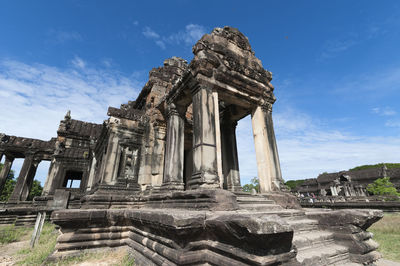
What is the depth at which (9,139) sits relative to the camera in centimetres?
1723

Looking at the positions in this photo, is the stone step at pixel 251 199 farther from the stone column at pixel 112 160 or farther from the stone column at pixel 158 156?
the stone column at pixel 112 160

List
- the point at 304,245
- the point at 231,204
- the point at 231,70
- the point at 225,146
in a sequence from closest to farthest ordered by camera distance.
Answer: the point at 304,245 → the point at 231,204 → the point at 231,70 → the point at 225,146

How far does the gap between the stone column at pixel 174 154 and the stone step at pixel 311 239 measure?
3498 mm

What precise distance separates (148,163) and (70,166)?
34.4ft

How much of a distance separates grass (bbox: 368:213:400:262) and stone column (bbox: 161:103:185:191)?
5.73m

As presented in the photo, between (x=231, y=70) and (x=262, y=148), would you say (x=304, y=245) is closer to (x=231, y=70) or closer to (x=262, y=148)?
(x=262, y=148)

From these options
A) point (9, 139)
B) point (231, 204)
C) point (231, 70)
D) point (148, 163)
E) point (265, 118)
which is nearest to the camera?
point (231, 204)

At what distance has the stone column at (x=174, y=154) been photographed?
605 cm

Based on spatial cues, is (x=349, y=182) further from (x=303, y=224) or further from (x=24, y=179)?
(x=24, y=179)

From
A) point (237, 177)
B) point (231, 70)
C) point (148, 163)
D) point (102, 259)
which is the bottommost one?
point (102, 259)

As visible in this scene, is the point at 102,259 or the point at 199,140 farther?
the point at 199,140

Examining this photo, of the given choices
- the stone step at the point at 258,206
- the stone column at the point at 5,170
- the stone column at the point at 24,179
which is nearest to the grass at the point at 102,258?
the stone step at the point at 258,206

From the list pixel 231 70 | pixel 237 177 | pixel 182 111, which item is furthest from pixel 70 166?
pixel 231 70

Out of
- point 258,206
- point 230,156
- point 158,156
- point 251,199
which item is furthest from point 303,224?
point 158,156
